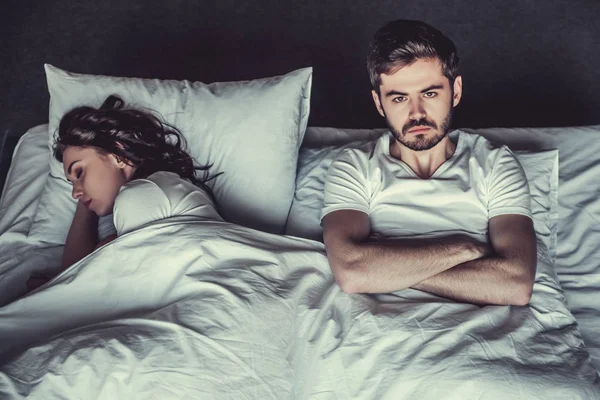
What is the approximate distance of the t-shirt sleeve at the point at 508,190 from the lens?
164 cm

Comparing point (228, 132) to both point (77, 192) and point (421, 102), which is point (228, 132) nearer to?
point (77, 192)

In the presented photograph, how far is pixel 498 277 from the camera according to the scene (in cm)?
152

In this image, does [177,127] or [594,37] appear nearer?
[177,127]

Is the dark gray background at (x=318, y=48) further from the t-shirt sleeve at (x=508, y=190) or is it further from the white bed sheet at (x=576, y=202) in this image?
the t-shirt sleeve at (x=508, y=190)

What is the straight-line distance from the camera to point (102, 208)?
184 centimetres

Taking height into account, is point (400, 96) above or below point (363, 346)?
above

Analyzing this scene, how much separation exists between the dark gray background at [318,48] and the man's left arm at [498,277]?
1144 mm

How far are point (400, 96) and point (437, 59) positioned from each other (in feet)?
0.47

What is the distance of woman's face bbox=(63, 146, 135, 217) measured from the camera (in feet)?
6.03

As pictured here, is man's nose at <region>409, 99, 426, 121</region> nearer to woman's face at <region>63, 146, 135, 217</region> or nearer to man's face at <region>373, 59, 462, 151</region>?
man's face at <region>373, 59, 462, 151</region>

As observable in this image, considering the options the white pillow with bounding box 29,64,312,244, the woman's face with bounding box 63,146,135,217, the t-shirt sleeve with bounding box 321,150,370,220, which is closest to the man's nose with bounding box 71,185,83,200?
the woman's face with bounding box 63,146,135,217

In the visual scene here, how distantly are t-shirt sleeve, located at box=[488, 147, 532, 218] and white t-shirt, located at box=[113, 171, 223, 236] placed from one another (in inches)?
29.7

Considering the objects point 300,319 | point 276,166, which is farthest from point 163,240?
point 276,166

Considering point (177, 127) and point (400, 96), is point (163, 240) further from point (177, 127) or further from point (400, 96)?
point (400, 96)
